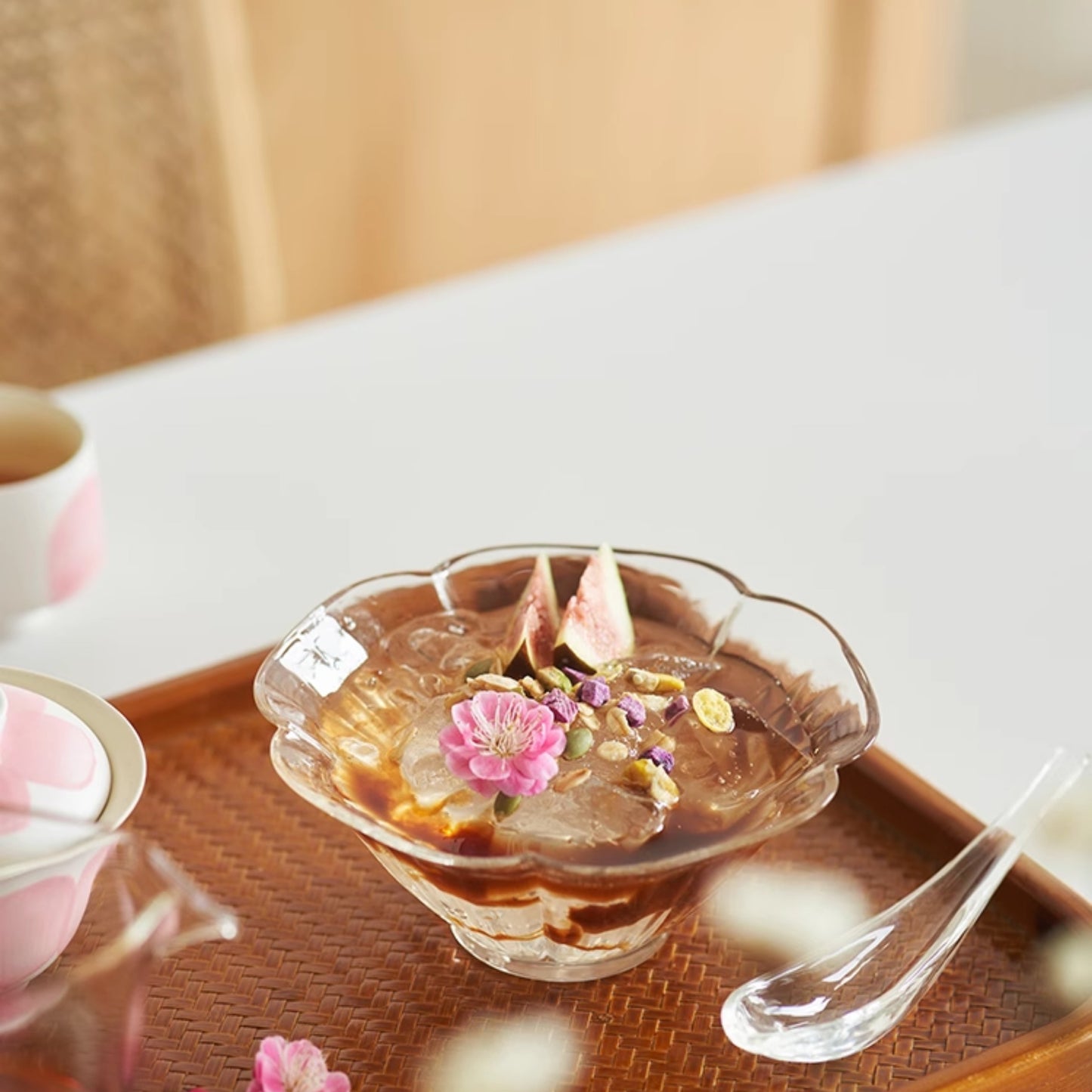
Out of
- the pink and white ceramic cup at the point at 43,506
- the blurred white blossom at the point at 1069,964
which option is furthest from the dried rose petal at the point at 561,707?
the pink and white ceramic cup at the point at 43,506

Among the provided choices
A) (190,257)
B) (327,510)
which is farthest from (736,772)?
(190,257)

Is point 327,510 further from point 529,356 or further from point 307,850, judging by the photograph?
point 307,850

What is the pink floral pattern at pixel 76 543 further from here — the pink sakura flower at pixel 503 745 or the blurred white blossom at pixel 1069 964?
the blurred white blossom at pixel 1069 964

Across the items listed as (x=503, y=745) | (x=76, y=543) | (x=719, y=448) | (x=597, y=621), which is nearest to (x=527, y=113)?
(x=719, y=448)

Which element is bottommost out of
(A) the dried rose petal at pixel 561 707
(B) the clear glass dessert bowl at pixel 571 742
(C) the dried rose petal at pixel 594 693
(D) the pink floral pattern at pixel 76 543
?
(D) the pink floral pattern at pixel 76 543

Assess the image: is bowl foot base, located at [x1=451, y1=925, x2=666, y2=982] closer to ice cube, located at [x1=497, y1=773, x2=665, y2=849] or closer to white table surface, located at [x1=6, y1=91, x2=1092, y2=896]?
ice cube, located at [x1=497, y1=773, x2=665, y2=849]

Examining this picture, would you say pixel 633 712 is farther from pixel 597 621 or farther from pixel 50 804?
pixel 50 804

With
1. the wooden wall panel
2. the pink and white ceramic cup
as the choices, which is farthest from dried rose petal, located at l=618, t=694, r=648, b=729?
the wooden wall panel
